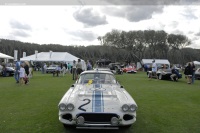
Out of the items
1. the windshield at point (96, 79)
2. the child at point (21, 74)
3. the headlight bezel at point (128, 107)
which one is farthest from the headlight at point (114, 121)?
the child at point (21, 74)

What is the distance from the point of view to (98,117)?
4910mm

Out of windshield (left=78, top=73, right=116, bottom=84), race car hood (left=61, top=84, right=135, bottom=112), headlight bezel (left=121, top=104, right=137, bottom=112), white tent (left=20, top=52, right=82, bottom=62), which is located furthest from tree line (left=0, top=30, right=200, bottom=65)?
headlight bezel (left=121, top=104, right=137, bottom=112)

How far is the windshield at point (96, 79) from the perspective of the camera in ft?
23.8

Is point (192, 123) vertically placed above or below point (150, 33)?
below

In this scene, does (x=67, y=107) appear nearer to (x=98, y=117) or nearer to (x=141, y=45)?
(x=98, y=117)

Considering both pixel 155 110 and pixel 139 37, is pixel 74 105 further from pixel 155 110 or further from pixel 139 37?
pixel 139 37

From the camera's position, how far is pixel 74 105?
5.05 metres

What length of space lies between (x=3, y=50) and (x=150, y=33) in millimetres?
51506

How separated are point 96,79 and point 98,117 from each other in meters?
2.52

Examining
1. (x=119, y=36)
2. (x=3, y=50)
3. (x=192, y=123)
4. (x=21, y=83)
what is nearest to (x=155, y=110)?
(x=192, y=123)

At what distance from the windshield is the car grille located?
231 centimetres

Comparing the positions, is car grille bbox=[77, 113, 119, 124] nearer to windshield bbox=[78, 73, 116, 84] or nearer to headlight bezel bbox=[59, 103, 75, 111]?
headlight bezel bbox=[59, 103, 75, 111]

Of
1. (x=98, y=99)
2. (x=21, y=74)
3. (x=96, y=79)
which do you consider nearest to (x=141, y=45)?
(x=21, y=74)

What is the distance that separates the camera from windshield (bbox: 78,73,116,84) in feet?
23.8
